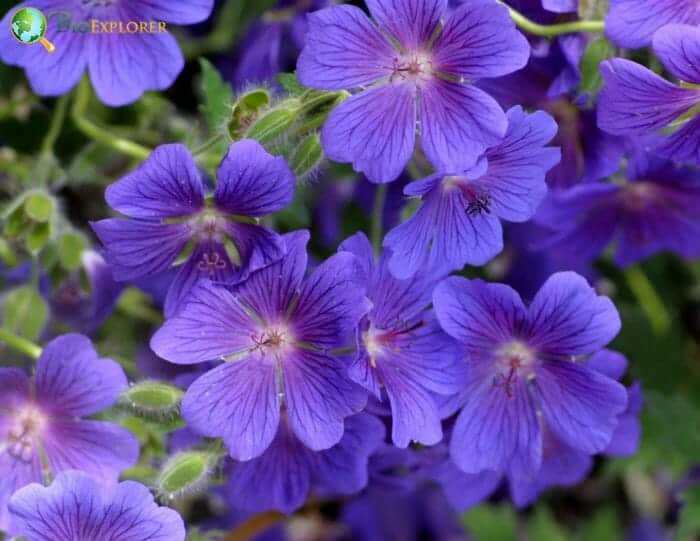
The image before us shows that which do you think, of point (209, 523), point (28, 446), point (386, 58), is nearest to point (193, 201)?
point (386, 58)

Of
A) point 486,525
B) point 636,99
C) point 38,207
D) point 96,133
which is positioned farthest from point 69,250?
point 486,525

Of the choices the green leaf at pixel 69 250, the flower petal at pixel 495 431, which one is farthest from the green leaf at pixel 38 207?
the flower petal at pixel 495 431

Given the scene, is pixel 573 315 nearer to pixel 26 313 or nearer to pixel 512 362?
pixel 512 362

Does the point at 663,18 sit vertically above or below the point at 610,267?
above

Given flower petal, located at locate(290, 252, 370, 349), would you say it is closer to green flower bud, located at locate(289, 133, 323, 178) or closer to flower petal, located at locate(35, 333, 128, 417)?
green flower bud, located at locate(289, 133, 323, 178)

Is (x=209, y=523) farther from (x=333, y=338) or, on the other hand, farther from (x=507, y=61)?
(x=507, y=61)

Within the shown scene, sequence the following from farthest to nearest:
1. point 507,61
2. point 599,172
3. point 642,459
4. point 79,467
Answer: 1. point 642,459
2. point 599,172
3. point 79,467
4. point 507,61
